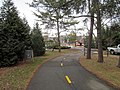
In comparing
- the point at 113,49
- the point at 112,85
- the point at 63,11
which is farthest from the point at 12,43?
the point at 113,49

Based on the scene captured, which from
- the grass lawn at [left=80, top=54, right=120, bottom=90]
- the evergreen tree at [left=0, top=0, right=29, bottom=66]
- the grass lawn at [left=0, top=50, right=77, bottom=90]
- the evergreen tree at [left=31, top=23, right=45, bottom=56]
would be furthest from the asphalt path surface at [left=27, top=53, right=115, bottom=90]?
the evergreen tree at [left=31, top=23, right=45, bottom=56]

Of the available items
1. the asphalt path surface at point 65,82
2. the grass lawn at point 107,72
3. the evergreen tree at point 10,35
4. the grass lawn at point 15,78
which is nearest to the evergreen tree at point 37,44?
the evergreen tree at point 10,35

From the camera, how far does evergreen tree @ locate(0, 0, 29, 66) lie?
2289 centimetres

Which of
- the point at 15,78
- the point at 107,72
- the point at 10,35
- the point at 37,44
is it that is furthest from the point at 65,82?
the point at 37,44

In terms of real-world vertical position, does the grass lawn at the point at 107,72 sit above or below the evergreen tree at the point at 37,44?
below

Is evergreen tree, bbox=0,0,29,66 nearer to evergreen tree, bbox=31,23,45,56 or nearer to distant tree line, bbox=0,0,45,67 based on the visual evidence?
distant tree line, bbox=0,0,45,67

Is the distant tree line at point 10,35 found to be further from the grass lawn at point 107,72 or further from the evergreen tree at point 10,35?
the grass lawn at point 107,72

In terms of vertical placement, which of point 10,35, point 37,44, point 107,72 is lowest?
point 107,72

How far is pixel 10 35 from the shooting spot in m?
23.6

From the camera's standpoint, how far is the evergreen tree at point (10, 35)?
2289 cm

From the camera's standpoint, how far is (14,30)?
23719mm

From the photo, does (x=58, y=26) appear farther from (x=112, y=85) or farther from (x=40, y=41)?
(x=112, y=85)

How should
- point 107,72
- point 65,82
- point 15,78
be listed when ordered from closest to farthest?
1. point 65,82
2. point 15,78
3. point 107,72

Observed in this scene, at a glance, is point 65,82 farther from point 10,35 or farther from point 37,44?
point 37,44
